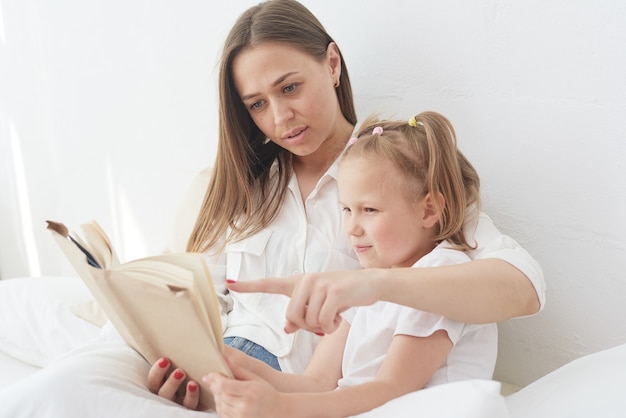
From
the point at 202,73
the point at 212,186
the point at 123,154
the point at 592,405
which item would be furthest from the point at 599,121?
the point at 123,154

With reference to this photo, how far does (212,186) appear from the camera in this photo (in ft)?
5.63

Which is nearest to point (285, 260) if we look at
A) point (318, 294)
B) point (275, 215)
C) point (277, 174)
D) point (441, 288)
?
point (275, 215)

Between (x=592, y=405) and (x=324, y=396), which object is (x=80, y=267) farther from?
(x=592, y=405)

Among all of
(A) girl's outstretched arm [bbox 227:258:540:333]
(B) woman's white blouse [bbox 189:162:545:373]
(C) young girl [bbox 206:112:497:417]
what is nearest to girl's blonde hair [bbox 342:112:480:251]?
(C) young girl [bbox 206:112:497:417]

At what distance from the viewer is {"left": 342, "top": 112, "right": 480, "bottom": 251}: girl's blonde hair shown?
4.36 feet

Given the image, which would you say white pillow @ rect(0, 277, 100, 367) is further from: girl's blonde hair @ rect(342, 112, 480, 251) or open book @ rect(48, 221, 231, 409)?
girl's blonde hair @ rect(342, 112, 480, 251)

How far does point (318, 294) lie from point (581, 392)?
0.42 meters

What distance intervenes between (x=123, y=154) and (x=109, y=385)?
1.36 metres

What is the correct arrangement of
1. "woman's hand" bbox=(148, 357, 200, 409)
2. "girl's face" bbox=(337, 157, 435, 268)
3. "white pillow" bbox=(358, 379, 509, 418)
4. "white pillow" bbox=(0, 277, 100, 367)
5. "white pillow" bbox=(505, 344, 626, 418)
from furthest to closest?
"white pillow" bbox=(0, 277, 100, 367), "girl's face" bbox=(337, 157, 435, 268), "woman's hand" bbox=(148, 357, 200, 409), "white pillow" bbox=(505, 344, 626, 418), "white pillow" bbox=(358, 379, 509, 418)

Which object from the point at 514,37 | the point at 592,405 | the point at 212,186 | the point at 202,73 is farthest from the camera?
the point at 202,73

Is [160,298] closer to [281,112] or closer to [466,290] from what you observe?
[466,290]

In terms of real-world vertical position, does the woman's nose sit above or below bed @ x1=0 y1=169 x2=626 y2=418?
above


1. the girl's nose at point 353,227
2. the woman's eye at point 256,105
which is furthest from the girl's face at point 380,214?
the woman's eye at point 256,105

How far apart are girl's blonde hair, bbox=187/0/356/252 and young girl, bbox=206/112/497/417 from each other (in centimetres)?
30
